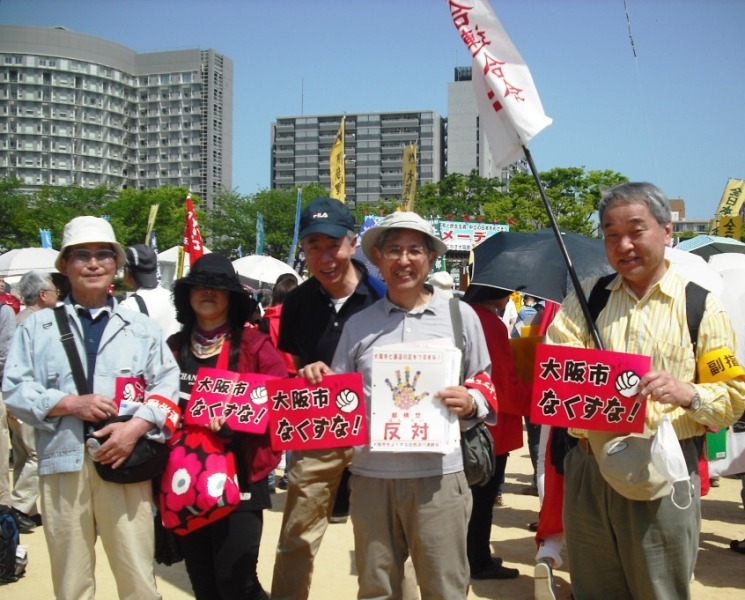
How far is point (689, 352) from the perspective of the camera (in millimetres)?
2662

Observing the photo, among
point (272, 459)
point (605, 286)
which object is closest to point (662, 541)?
point (605, 286)

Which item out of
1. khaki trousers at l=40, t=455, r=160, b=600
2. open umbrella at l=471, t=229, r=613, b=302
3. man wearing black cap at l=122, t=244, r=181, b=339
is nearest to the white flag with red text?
open umbrella at l=471, t=229, r=613, b=302

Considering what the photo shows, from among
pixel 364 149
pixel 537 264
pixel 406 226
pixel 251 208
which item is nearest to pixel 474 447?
pixel 406 226

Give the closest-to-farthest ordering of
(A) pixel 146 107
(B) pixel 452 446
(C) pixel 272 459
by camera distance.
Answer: (B) pixel 452 446 → (C) pixel 272 459 → (A) pixel 146 107

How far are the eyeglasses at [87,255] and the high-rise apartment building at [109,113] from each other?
101040 millimetres

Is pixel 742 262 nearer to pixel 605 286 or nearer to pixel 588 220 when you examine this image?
pixel 605 286

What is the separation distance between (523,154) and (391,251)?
1.03 metres

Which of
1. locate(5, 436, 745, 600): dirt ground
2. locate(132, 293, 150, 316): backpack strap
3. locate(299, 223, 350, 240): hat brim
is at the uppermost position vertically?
locate(299, 223, 350, 240): hat brim

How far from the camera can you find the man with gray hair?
2600 millimetres

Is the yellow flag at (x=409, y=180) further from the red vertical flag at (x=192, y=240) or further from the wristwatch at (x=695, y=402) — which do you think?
the wristwatch at (x=695, y=402)

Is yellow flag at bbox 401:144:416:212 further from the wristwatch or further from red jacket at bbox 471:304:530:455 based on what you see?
the wristwatch

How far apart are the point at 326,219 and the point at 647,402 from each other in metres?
1.86

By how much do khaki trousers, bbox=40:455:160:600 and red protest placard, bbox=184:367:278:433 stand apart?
17.2 inches

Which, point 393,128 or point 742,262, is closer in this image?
point 742,262
